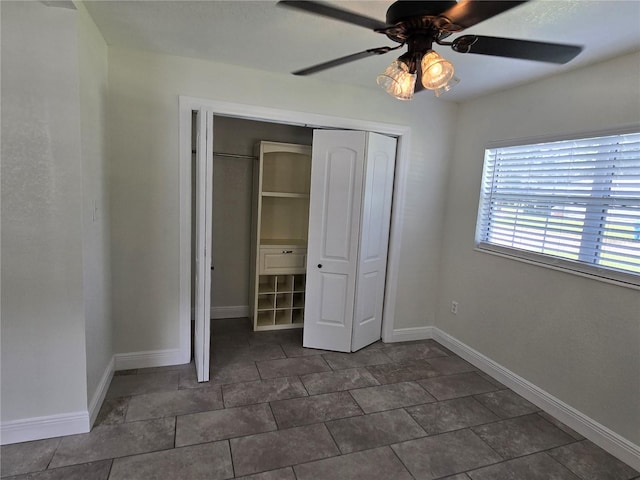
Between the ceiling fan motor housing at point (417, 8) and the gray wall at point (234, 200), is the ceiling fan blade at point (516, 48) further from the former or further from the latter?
the gray wall at point (234, 200)

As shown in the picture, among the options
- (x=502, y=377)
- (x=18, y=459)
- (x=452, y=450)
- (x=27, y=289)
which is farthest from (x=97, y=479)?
(x=502, y=377)

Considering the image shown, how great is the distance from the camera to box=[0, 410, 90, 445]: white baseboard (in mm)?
2006

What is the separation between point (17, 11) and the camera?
1.77 m

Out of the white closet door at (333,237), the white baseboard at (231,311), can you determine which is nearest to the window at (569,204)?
the white closet door at (333,237)

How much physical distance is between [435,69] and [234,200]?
9.49 ft

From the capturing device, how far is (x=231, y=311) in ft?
13.5

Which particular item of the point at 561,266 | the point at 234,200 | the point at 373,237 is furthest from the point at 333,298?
the point at 561,266

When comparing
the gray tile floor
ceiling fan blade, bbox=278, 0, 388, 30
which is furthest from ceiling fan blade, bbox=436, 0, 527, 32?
the gray tile floor

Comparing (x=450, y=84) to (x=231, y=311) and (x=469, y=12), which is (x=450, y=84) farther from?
(x=231, y=311)

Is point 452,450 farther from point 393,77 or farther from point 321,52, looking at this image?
point 321,52

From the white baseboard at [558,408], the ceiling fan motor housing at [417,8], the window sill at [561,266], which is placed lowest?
the white baseboard at [558,408]

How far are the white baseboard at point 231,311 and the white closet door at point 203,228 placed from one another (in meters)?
1.34

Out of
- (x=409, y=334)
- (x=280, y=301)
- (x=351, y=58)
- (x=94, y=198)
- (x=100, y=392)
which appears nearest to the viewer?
(x=351, y=58)

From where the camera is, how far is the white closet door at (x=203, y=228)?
2.48 metres
